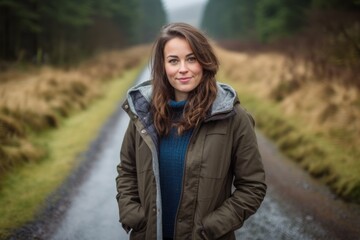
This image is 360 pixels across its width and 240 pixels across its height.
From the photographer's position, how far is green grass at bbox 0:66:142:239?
15.7ft

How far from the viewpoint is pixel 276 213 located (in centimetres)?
479

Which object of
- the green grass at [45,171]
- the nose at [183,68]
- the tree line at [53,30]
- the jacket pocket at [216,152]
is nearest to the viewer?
the jacket pocket at [216,152]

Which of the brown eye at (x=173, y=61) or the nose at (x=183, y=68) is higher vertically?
the brown eye at (x=173, y=61)

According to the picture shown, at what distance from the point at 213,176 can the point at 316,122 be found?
650cm

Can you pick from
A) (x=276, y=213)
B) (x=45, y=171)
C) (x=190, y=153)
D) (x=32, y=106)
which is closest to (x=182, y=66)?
(x=190, y=153)

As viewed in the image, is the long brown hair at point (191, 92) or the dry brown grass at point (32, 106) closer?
the long brown hair at point (191, 92)

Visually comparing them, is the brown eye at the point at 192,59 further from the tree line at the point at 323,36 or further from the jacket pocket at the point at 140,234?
the jacket pocket at the point at 140,234

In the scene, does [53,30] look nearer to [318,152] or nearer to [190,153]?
[318,152]

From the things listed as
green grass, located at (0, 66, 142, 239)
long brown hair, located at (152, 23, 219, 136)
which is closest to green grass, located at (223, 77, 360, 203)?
long brown hair, located at (152, 23, 219, 136)

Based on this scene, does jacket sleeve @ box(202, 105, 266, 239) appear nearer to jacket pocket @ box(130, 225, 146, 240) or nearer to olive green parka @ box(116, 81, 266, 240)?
olive green parka @ box(116, 81, 266, 240)

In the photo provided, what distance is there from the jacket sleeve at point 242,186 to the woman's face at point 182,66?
1.15 feet

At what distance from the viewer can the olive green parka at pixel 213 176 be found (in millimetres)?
2113

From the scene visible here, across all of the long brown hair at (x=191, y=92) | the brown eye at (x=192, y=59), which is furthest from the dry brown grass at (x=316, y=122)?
the brown eye at (x=192, y=59)

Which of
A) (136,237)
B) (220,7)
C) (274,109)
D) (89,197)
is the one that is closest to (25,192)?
(89,197)
